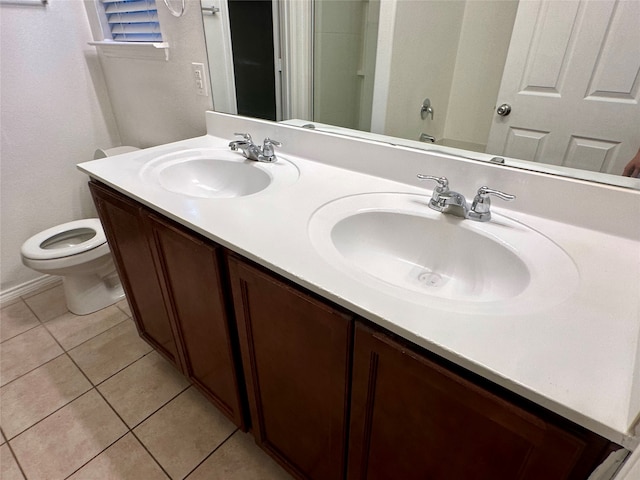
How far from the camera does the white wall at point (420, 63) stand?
97cm

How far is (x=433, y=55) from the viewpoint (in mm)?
1007

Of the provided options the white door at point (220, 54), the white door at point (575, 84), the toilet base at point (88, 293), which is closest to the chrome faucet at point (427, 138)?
the white door at point (575, 84)

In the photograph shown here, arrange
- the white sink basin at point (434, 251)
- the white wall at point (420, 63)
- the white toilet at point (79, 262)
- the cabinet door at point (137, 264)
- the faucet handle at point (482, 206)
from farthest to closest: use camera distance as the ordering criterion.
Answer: the white toilet at point (79, 262), the cabinet door at point (137, 264), the white wall at point (420, 63), the faucet handle at point (482, 206), the white sink basin at point (434, 251)

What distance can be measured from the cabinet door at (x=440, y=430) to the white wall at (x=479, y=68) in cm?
69

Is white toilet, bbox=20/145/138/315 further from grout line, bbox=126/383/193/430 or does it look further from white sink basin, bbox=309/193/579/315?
white sink basin, bbox=309/193/579/315

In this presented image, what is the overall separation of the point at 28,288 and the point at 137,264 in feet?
4.35

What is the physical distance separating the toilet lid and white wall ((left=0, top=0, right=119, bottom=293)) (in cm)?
25

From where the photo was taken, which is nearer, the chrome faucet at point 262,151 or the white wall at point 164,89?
the chrome faucet at point 262,151

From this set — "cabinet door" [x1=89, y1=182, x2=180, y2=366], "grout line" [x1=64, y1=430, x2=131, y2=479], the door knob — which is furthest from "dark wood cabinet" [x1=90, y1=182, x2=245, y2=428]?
the door knob

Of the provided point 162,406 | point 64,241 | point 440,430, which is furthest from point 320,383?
point 64,241

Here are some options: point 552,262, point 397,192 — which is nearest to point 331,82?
point 397,192

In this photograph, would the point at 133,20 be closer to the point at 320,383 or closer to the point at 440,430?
the point at 320,383

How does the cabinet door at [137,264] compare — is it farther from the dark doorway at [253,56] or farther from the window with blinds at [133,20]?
the window with blinds at [133,20]

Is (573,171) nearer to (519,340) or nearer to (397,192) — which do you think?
(397,192)
